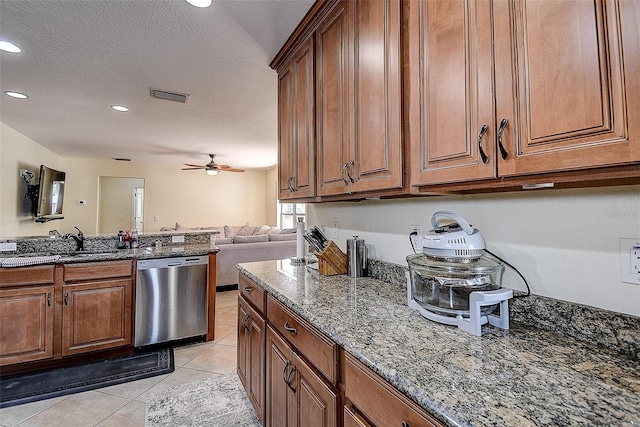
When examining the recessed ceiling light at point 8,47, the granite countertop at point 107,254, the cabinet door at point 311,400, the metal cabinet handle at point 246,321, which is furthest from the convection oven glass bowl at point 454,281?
the recessed ceiling light at point 8,47

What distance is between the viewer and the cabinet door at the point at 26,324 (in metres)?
2.38

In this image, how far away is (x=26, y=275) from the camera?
Result: 2.42 metres

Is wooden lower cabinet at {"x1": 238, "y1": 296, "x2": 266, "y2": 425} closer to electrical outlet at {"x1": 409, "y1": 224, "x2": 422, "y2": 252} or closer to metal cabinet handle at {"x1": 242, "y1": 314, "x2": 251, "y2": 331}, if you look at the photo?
metal cabinet handle at {"x1": 242, "y1": 314, "x2": 251, "y2": 331}

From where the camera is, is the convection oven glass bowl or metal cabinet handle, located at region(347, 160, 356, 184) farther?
metal cabinet handle, located at region(347, 160, 356, 184)

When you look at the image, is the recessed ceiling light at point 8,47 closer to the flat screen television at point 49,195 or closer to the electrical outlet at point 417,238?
the electrical outlet at point 417,238

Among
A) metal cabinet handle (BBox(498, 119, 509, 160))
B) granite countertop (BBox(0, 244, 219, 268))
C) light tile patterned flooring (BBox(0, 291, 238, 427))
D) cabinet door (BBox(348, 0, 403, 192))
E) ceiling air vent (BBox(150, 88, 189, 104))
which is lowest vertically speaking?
light tile patterned flooring (BBox(0, 291, 238, 427))

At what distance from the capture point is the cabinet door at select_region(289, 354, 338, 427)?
101 centimetres

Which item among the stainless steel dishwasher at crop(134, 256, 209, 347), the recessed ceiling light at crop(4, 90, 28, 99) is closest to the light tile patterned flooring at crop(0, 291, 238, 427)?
the stainless steel dishwasher at crop(134, 256, 209, 347)

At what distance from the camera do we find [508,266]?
1146 millimetres

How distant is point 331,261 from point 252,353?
716mm

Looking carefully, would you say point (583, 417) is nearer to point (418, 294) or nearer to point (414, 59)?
point (418, 294)

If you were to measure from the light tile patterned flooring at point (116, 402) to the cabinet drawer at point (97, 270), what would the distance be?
88cm

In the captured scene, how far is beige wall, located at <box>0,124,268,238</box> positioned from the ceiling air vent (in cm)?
339

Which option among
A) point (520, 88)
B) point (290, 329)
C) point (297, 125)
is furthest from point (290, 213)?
point (520, 88)
